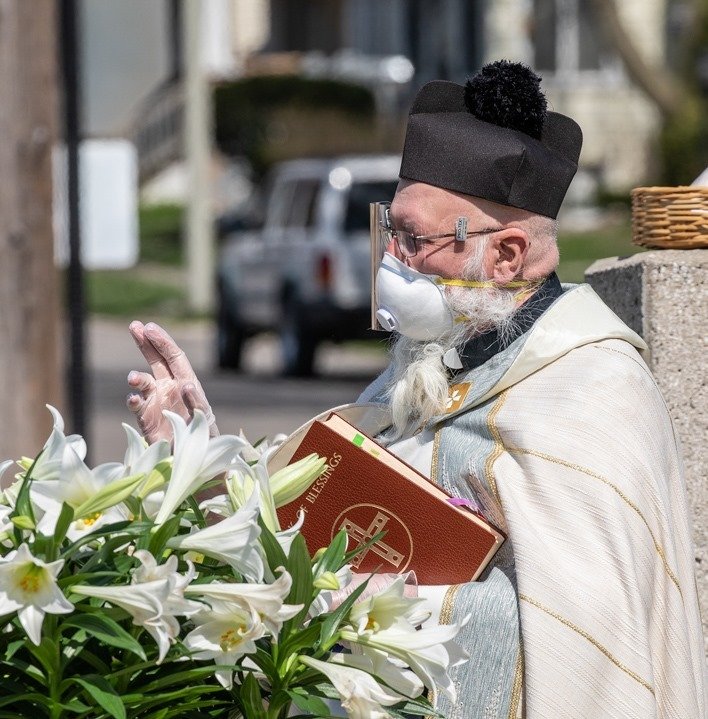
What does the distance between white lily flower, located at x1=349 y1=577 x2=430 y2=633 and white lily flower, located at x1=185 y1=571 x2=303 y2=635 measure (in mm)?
118

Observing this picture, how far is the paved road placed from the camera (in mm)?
12719

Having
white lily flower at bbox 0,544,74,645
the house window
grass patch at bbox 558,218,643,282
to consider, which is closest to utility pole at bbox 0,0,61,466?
white lily flower at bbox 0,544,74,645

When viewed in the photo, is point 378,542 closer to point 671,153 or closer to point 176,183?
point 671,153

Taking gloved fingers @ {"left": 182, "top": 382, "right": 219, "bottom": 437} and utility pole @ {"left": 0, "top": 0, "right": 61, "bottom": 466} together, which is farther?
utility pole @ {"left": 0, "top": 0, "right": 61, "bottom": 466}

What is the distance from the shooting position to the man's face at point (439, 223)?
8.98 ft

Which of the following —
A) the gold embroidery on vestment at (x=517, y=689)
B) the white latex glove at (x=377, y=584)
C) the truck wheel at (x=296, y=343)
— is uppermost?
the white latex glove at (x=377, y=584)

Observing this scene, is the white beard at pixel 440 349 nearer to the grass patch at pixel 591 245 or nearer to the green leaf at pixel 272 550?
the green leaf at pixel 272 550

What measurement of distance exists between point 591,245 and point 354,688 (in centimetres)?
2419

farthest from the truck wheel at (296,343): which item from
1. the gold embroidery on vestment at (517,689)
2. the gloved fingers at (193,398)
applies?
the gold embroidery on vestment at (517,689)

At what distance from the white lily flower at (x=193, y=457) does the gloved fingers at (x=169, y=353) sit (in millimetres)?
635

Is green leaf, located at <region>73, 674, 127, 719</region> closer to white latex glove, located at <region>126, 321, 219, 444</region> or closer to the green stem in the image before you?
the green stem

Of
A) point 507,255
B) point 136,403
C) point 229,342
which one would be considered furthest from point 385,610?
point 229,342

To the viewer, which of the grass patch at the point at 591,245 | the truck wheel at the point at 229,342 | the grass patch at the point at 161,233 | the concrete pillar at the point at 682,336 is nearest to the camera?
the concrete pillar at the point at 682,336

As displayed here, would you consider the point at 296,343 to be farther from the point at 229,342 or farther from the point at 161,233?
the point at 161,233
